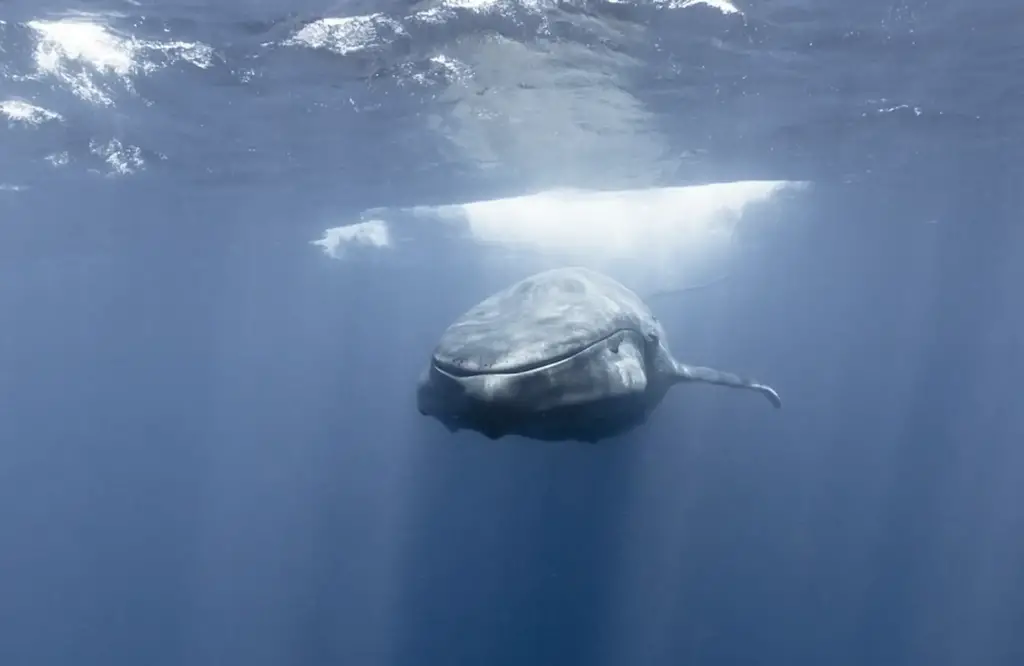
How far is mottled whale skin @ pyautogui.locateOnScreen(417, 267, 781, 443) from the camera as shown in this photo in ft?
19.1

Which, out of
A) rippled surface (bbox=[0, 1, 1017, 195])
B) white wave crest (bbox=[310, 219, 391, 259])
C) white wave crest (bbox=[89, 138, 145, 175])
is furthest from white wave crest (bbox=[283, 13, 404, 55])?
white wave crest (bbox=[310, 219, 391, 259])

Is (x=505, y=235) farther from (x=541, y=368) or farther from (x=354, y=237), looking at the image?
(x=541, y=368)

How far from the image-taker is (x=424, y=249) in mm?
44938

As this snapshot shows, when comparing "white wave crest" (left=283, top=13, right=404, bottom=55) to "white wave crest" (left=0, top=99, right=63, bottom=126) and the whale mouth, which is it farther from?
the whale mouth

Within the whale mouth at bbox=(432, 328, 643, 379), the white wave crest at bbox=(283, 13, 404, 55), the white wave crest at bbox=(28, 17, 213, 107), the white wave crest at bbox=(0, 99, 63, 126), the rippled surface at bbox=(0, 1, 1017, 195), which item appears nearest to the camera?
the whale mouth at bbox=(432, 328, 643, 379)

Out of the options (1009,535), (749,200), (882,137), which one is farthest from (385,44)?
(1009,535)

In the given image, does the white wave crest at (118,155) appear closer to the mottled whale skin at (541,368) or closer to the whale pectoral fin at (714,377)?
the mottled whale skin at (541,368)

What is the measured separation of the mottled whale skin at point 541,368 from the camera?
5.81 meters

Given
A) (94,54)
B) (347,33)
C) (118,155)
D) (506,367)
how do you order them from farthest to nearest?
(118,155), (94,54), (347,33), (506,367)

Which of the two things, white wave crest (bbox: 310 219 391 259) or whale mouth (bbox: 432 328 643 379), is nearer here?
whale mouth (bbox: 432 328 643 379)

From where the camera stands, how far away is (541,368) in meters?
5.93

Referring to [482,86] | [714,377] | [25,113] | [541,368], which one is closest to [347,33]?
[482,86]

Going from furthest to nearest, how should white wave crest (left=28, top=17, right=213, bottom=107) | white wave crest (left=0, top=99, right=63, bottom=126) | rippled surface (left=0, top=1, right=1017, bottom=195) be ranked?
white wave crest (left=0, top=99, right=63, bottom=126) → rippled surface (left=0, top=1, right=1017, bottom=195) → white wave crest (left=28, top=17, right=213, bottom=107)

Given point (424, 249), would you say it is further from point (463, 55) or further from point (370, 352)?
point (370, 352)
